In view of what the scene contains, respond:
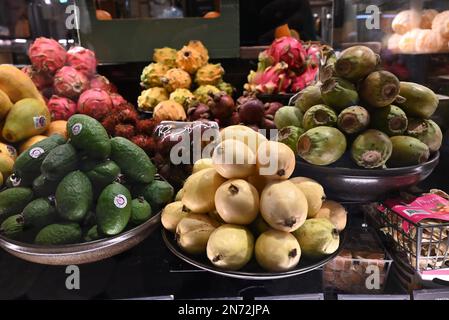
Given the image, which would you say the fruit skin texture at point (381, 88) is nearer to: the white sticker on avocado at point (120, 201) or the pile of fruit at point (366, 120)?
the pile of fruit at point (366, 120)

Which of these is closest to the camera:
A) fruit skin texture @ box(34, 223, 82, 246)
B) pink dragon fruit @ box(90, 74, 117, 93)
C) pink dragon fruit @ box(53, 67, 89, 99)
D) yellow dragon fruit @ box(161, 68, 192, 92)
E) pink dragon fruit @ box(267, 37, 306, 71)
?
fruit skin texture @ box(34, 223, 82, 246)

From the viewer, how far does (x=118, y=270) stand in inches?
43.5

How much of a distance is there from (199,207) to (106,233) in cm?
26

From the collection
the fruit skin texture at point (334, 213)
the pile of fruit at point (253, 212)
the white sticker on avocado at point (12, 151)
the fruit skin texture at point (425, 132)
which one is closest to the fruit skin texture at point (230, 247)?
the pile of fruit at point (253, 212)

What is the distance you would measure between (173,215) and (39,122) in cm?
64

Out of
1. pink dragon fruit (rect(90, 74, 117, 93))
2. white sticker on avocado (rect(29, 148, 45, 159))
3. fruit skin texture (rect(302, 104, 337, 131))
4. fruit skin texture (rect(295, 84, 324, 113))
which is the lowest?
white sticker on avocado (rect(29, 148, 45, 159))

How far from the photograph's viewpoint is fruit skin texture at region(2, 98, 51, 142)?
1264 millimetres

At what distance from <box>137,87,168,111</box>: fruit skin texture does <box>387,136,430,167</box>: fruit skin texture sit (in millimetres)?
1416

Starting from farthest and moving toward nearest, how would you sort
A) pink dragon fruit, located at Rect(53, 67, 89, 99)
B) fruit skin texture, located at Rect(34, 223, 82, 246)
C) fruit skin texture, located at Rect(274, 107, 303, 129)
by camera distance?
pink dragon fruit, located at Rect(53, 67, 89, 99)
fruit skin texture, located at Rect(274, 107, 303, 129)
fruit skin texture, located at Rect(34, 223, 82, 246)

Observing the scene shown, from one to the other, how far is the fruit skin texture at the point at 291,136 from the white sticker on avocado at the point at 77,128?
0.58m

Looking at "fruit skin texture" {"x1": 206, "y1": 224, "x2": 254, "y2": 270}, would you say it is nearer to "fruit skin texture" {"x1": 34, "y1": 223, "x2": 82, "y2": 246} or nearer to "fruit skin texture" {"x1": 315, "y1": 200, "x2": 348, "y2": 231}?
"fruit skin texture" {"x1": 315, "y1": 200, "x2": 348, "y2": 231}

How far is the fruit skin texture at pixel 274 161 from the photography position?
0.92 metres

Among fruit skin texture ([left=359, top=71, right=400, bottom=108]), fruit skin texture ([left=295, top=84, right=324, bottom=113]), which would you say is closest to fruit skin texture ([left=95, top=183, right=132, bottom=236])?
fruit skin texture ([left=295, top=84, right=324, bottom=113])

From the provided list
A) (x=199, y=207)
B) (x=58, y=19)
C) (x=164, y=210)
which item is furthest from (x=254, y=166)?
(x=58, y=19)
